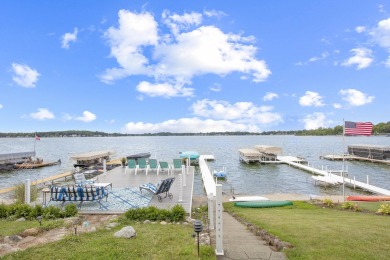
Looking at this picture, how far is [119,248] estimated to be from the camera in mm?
5289

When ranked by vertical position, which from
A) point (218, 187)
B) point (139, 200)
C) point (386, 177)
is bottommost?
point (386, 177)

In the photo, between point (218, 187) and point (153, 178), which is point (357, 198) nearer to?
point (153, 178)

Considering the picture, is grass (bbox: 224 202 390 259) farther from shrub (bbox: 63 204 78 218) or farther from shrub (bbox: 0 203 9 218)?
shrub (bbox: 0 203 9 218)

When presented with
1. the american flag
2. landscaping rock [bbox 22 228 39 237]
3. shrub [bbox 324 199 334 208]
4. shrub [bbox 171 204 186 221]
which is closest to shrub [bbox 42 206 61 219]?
landscaping rock [bbox 22 228 39 237]

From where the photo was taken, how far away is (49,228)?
688cm

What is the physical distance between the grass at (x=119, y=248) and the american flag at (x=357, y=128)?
1036 centimetres

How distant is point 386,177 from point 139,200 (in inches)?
1085

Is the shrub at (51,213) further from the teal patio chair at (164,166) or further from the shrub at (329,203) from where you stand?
the shrub at (329,203)

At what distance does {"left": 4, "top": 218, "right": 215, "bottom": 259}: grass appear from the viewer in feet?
16.2

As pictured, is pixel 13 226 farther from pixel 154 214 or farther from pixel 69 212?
pixel 154 214

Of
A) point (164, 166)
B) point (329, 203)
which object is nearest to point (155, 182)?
point (164, 166)

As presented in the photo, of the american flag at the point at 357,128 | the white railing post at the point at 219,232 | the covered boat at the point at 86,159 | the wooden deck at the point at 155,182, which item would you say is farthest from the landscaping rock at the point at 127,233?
the covered boat at the point at 86,159

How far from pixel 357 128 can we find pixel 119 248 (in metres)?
12.5

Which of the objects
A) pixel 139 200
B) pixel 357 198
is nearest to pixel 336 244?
pixel 139 200
